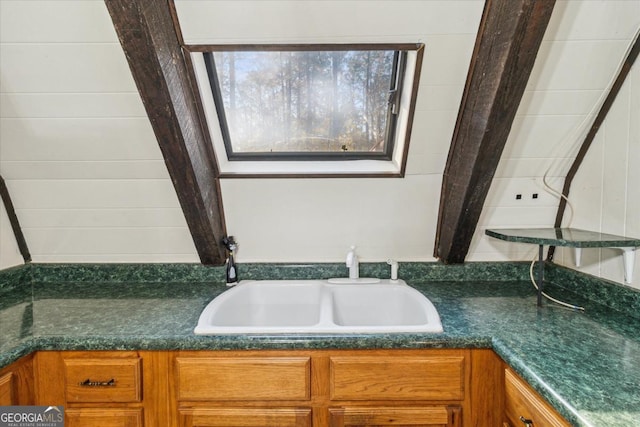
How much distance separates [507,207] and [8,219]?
8.00 ft

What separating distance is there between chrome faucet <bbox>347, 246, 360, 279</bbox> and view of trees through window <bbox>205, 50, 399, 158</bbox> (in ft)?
1.64

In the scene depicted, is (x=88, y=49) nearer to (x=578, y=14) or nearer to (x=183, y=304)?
(x=183, y=304)

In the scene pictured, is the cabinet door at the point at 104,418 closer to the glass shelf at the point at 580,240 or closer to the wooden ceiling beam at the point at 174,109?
the wooden ceiling beam at the point at 174,109

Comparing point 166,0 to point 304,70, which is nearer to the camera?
point 166,0

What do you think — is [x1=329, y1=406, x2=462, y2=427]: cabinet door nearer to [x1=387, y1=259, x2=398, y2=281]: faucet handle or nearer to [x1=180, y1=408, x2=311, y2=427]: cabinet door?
[x1=180, y1=408, x2=311, y2=427]: cabinet door

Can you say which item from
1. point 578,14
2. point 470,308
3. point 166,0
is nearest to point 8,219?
point 166,0

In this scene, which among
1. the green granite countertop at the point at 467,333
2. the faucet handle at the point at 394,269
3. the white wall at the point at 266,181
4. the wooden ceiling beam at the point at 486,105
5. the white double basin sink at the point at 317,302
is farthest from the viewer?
the faucet handle at the point at 394,269

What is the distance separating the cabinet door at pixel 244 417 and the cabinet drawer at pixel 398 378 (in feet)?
0.51

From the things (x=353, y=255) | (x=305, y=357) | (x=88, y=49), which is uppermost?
(x=88, y=49)

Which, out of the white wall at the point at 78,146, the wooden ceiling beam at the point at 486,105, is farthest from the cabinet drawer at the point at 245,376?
the wooden ceiling beam at the point at 486,105

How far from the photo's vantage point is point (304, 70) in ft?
4.72

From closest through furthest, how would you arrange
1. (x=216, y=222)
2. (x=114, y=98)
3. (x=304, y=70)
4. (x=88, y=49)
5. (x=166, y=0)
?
(x=166, y=0) → (x=88, y=49) → (x=114, y=98) → (x=304, y=70) → (x=216, y=222)

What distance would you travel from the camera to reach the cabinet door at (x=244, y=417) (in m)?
1.14

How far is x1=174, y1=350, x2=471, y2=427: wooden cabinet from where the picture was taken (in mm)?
1139
